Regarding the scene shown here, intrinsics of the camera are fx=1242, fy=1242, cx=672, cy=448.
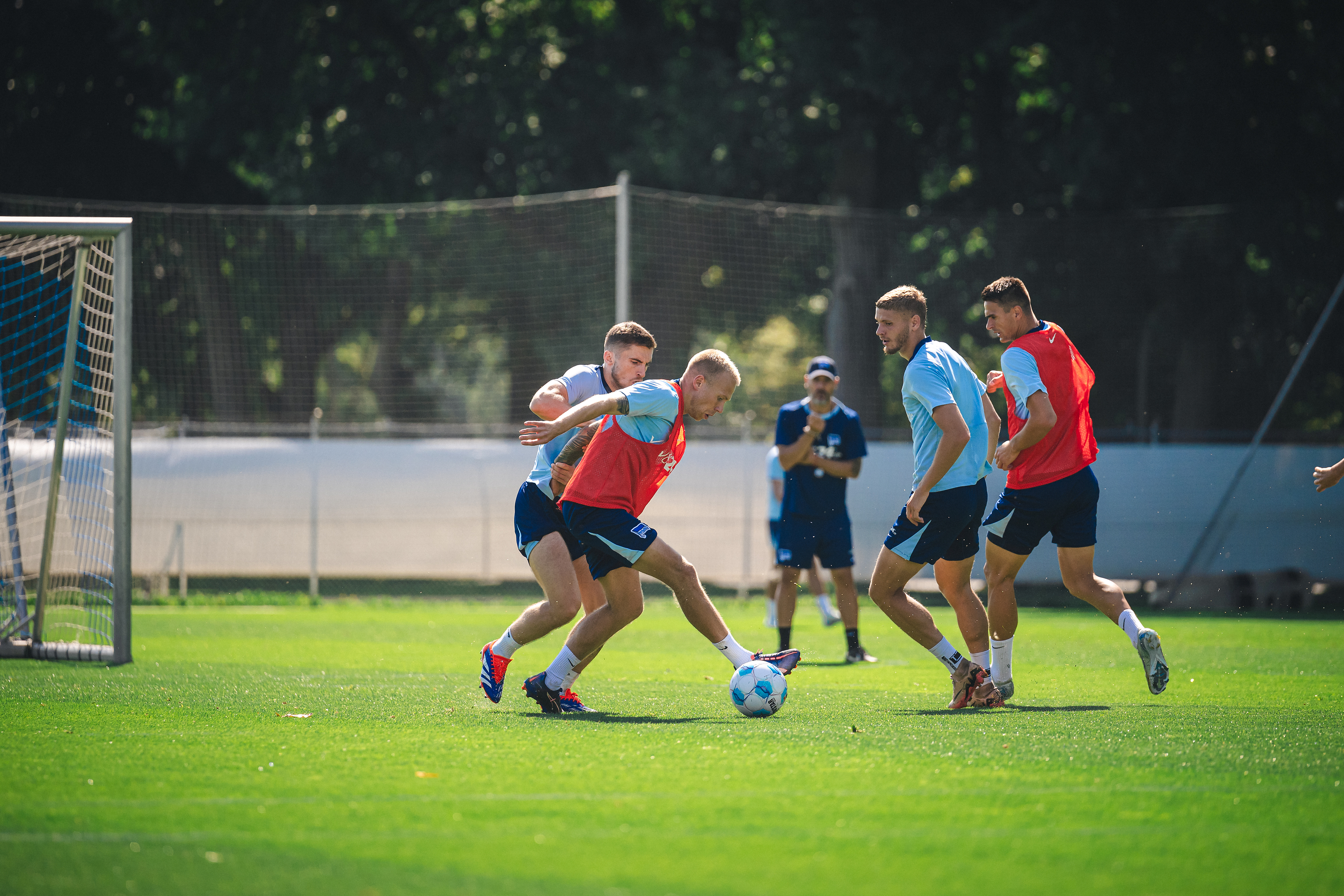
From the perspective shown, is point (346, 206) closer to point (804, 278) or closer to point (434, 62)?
point (434, 62)

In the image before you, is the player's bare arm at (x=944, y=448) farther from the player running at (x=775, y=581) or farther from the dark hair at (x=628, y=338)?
the player running at (x=775, y=581)

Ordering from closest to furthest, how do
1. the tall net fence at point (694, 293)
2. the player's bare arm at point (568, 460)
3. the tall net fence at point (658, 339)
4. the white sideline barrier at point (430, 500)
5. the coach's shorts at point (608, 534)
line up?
the coach's shorts at point (608, 534) < the player's bare arm at point (568, 460) < the white sideline barrier at point (430, 500) < the tall net fence at point (658, 339) < the tall net fence at point (694, 293)

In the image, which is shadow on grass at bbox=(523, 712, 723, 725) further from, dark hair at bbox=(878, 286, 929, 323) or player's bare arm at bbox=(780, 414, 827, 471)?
player's bare arm at bbox=(780, 414, 827, 471)

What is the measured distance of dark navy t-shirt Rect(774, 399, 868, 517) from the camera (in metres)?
9.67

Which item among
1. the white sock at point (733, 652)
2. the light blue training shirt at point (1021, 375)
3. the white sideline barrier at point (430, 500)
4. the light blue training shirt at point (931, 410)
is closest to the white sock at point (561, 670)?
the white sock at point (733, 652)

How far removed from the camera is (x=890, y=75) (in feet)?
65.7

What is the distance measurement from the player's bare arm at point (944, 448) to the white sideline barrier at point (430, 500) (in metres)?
9.53

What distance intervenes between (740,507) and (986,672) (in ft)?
32.8

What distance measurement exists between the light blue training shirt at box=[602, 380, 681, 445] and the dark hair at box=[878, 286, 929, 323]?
123 centimetres

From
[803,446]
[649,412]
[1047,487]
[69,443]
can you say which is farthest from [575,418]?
[69,443]

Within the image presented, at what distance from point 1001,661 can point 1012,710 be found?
436 millimetres

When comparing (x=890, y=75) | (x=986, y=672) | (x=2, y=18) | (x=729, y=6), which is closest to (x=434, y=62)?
(x=729, y=6)

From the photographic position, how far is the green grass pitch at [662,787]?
344cm

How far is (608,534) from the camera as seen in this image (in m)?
6.02
